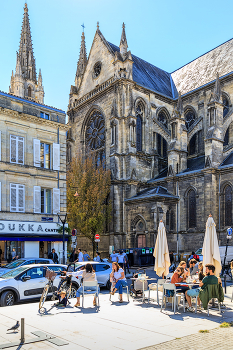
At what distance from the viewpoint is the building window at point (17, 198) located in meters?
19.8

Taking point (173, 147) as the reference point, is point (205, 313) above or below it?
below

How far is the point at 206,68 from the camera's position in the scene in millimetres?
37125

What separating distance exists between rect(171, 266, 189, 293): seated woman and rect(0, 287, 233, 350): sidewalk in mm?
618

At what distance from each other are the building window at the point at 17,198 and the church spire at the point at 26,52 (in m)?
37.0

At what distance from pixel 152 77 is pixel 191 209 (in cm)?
1719

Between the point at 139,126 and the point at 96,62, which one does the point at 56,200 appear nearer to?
the point at 139,126

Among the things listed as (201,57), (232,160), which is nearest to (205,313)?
(232,160)

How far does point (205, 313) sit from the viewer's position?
29.0ft

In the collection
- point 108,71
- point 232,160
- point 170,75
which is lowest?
point 232,160

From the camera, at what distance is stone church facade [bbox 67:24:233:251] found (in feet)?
88.9

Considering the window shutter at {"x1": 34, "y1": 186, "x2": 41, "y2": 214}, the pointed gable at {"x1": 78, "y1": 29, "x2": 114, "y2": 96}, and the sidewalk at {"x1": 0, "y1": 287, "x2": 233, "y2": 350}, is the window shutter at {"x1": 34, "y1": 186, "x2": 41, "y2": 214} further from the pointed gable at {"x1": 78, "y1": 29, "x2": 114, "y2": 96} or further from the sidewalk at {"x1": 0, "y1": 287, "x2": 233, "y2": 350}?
the pointed gable at {"x1": 78, "y1": 29, "x2": 114, "y2": 96}

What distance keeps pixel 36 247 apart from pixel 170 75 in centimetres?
3049

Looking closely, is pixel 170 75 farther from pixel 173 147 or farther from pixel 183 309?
pixel 183 309

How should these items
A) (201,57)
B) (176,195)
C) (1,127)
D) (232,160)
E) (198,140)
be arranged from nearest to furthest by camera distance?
(1,127), (232,160), (176,195), (198,140), (201,57)
